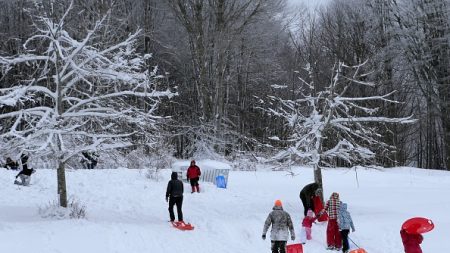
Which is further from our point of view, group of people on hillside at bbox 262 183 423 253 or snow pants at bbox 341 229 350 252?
snow pants at bbox 341 229 350 252

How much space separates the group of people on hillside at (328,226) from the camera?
27.6 ft

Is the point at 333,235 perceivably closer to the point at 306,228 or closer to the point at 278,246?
the point at 306,228

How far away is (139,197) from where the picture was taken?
18609 mm

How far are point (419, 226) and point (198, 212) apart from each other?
30.6 ft

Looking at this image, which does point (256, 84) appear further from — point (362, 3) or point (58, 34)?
point (58, 34)

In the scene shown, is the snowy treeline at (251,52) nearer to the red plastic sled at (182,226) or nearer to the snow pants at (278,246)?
the red plastic sled at (182,226)

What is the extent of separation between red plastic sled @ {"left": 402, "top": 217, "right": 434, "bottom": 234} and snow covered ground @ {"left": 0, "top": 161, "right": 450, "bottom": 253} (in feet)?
16.3

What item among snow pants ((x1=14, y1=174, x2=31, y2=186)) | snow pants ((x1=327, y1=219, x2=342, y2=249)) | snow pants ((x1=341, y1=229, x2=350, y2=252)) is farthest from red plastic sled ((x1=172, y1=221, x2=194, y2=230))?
snow pants ((x1=14, y1=174, x2=31, y2=186))

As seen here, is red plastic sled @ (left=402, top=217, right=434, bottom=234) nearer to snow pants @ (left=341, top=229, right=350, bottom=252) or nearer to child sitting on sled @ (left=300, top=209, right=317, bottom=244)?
snow pants @ (left=341, top=229, right=350, bottom=252)

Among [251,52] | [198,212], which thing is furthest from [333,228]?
[251,52]

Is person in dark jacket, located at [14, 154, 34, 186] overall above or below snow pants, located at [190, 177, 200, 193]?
above

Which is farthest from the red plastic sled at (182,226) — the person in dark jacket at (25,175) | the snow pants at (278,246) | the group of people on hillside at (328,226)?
the person in dark jacket at (25,175)

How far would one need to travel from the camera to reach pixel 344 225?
12.7 m

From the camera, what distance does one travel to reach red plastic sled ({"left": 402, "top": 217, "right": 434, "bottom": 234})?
805 cm
